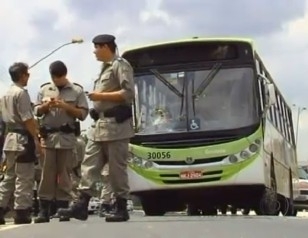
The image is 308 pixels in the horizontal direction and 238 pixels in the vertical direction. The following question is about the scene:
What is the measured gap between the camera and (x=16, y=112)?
33.9 feet

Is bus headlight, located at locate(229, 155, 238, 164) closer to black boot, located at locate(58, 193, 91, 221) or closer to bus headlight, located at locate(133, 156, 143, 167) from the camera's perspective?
bus headlight, located at locate(133, 156, 143, 167)

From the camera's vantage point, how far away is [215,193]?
15.3 metres

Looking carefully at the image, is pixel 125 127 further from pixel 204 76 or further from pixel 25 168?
pixel 204 76

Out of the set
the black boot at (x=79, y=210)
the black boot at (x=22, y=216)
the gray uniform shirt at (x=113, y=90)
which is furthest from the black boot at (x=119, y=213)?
the black boot at (x=22, y=216)

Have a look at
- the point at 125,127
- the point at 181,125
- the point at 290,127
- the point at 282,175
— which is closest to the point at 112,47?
the point at 125,127

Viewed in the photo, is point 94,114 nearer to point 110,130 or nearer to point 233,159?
point 110,130

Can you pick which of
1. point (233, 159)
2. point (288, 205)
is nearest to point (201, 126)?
point (233, 159)

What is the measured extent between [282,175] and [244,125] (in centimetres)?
492

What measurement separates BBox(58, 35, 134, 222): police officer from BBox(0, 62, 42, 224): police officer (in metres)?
0.96

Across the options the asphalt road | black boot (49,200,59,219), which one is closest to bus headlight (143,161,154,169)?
black boot (49,200,59,219)

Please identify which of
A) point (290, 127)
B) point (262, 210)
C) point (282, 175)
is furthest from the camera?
point (290, 127)

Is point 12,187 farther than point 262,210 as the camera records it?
No

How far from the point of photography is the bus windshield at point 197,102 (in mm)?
15133

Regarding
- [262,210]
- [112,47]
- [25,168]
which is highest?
[112,47]
